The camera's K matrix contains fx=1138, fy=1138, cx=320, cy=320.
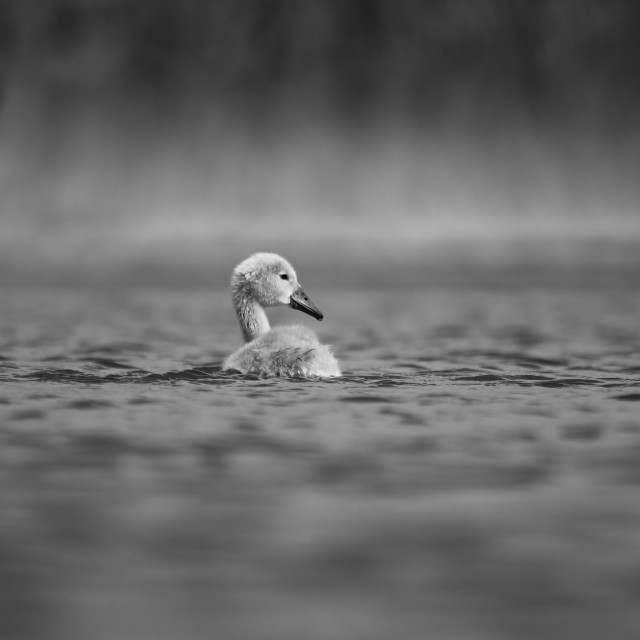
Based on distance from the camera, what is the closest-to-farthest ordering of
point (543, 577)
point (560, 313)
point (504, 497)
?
point (543, 577) < point (504, 497) < point (560, 313)

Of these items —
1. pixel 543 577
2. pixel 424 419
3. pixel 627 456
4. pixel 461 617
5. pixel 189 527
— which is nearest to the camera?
pixel 461 617

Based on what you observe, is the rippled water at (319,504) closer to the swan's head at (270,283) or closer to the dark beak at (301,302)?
the dark beak at (301,302)

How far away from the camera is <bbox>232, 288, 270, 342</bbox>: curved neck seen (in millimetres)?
12516

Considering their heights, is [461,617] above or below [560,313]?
below

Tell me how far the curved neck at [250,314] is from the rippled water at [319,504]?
721 millimetres

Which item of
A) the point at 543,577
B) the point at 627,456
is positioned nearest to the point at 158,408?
the point at 627,456

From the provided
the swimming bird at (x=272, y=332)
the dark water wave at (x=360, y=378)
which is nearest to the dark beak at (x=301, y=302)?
the swimming bird at (x=272, y=332)

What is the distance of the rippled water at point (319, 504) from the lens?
13.7ft


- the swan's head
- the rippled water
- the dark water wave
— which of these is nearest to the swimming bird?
the swan's head

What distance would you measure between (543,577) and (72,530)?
215cm

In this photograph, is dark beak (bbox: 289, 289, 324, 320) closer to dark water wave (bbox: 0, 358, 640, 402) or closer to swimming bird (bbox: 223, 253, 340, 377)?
swimming bird (bbox: 223, 253, 340, 377)

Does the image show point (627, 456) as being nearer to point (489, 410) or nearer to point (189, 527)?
point (489, 410)

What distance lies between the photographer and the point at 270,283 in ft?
40.6

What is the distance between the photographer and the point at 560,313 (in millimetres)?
29531
